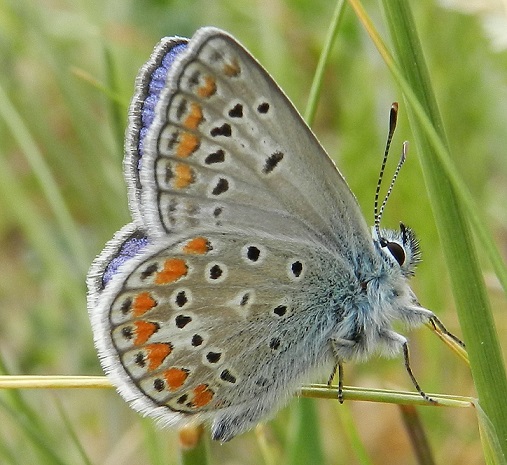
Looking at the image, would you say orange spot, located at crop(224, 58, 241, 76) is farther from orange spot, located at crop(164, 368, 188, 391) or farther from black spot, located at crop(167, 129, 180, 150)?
orange spot, located at crop(164, 368, 188, 391)

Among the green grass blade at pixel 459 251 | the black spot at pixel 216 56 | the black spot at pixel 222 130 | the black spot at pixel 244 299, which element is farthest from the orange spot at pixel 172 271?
the green grass blade at pixel 459 251

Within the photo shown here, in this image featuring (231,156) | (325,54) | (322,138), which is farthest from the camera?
(322,138)

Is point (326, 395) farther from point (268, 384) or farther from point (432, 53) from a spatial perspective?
point (432, 53)

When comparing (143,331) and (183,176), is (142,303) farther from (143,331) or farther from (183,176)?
(183,176)

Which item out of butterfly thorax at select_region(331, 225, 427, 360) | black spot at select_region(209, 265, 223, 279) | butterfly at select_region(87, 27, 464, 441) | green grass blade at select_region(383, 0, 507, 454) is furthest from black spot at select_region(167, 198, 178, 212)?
green grass blade at select_region(383, 0, 507, 454)

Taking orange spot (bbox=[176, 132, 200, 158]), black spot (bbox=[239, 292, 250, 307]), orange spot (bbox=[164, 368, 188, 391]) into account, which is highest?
orange spot (bbox=[176, 132, 200, 158])

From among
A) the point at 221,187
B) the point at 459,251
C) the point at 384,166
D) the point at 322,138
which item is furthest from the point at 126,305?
the point at 322,138
